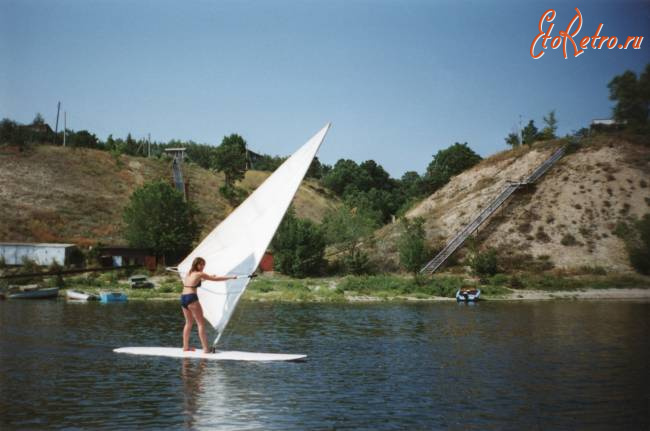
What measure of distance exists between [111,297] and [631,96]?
68.7 metres

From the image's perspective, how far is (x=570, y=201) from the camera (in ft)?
290

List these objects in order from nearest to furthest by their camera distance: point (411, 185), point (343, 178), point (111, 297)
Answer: point (111, 297)
point (411, 185)
point (343, 178)

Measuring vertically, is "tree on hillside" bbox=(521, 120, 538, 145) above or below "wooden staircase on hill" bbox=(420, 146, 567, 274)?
above

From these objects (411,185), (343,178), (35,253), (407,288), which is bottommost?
(407,288)

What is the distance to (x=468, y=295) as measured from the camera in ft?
189

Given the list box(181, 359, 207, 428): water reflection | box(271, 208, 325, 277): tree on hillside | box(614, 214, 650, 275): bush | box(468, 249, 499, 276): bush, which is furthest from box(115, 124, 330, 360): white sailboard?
box(614, 214, 650, 275): bush

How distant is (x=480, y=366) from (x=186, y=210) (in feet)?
219

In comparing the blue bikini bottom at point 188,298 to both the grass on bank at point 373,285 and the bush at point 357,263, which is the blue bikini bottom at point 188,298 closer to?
the grass on bank at point 373,285

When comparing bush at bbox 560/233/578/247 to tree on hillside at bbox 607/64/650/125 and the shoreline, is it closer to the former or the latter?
the shoreline

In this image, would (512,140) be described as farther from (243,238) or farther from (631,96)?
(243,238)

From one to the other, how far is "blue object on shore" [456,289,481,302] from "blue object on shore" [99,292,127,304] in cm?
2839

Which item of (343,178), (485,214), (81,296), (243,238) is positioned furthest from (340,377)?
(343,178)

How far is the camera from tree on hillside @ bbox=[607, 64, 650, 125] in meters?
78.8

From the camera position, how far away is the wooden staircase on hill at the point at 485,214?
78.7 metres
